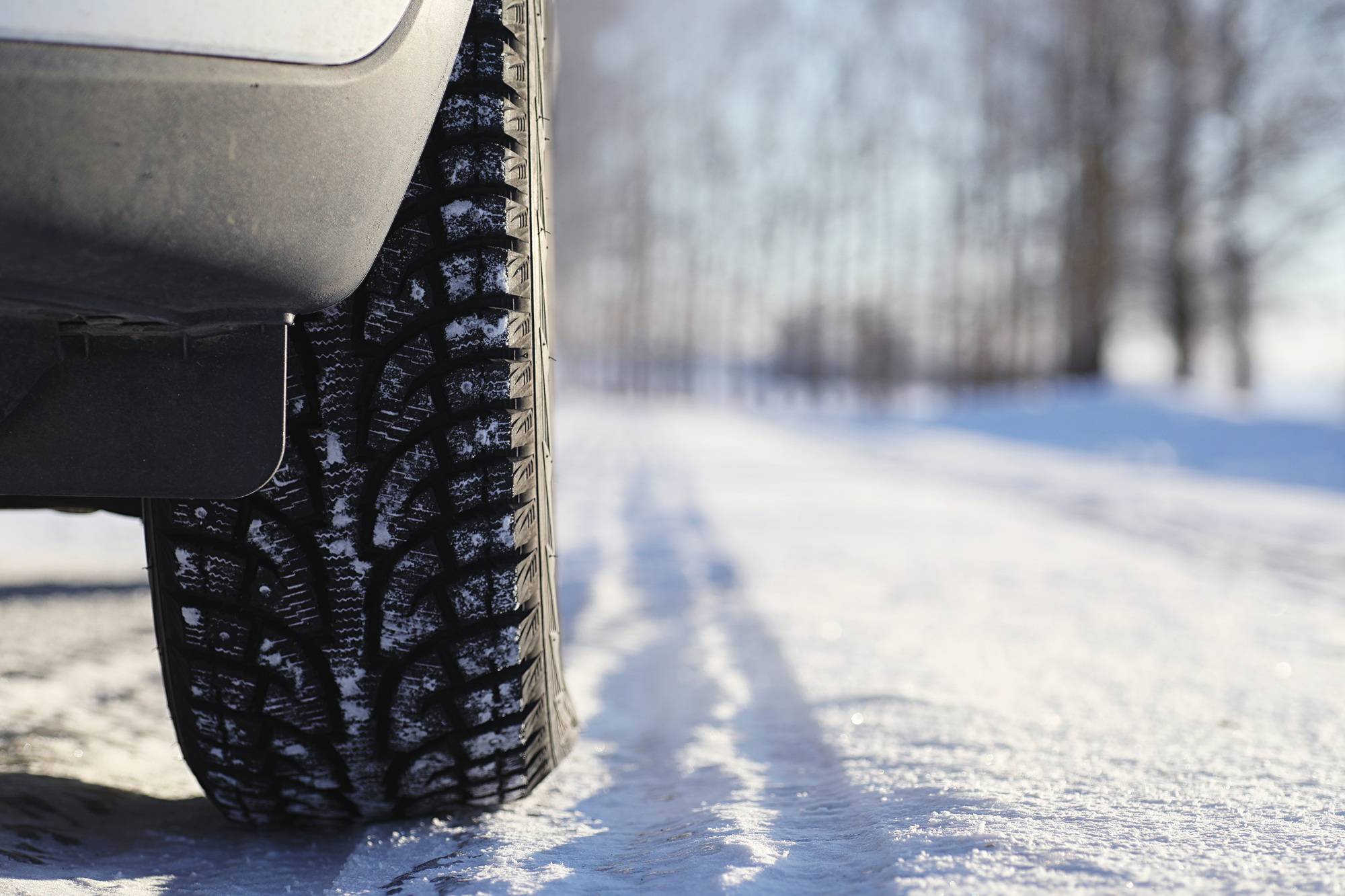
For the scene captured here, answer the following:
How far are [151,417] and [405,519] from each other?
0.81 ft

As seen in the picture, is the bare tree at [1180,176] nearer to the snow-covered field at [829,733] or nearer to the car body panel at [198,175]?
the snow-covered field at [829,733]

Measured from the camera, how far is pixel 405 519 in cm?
88

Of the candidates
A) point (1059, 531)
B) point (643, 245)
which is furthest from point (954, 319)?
point (1059, 531)

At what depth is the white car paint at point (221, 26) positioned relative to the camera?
0.52m

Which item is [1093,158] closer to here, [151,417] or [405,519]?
[405,519]

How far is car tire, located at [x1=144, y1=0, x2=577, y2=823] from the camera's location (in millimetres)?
861

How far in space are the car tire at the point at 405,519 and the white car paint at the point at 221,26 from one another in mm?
227

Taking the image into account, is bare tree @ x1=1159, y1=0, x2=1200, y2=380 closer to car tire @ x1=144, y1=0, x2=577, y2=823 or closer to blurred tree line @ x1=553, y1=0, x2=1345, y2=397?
blurred tree line @ x1=553, y1=0, x2=1345, y2=397

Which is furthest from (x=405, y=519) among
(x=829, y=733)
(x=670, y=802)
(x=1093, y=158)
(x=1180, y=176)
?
(x=1093, y=158)

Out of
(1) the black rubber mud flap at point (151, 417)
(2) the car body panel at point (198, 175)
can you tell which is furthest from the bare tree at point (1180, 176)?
(1) the black rubber mud flap at point (151, 417)

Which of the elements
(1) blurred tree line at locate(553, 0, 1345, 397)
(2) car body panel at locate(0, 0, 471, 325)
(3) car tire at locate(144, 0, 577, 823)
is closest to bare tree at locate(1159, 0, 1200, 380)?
(1) blurred tree line at locate(553, 0, 1345, 397)

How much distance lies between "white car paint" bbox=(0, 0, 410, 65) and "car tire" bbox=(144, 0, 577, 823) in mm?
227

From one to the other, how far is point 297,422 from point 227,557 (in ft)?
0.53

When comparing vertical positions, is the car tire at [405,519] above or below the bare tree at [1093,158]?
below
